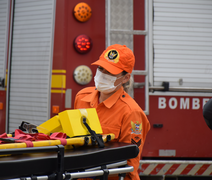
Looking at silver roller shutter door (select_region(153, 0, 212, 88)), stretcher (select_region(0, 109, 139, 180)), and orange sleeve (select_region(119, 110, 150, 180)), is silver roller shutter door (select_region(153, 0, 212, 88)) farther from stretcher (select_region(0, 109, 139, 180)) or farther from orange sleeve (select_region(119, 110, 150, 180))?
stretcher (select_region(0, 109, 139, 180))

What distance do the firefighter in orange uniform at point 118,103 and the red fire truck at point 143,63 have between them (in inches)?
40.0

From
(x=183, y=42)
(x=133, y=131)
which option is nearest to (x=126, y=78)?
(x=133, y=131)

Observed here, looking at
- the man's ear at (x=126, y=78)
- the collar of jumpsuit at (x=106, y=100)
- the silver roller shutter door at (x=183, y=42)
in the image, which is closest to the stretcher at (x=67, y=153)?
the collar of jumpsuit at (x=106, y=100)

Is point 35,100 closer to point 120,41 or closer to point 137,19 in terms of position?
point 120,41

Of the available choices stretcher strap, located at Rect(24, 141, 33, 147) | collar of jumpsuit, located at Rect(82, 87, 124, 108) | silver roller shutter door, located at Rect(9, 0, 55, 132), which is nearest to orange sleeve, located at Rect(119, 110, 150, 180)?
collar of jumpsuit, located at Rect(82, 87, 124, 108)

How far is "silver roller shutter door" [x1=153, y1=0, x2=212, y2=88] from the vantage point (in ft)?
12.0

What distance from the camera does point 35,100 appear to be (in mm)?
3664

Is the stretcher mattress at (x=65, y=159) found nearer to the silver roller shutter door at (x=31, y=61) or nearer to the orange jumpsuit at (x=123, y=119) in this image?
the orange jumpsuit at (x=123, y=119)

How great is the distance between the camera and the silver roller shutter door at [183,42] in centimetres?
366

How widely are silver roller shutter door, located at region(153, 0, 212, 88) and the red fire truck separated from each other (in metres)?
0.01

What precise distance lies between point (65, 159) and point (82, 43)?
6.54ft

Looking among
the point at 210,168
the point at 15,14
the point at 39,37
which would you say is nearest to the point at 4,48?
the point at 15,14

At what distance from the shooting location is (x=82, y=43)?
11.1ft

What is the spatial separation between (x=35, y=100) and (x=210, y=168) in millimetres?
2248
